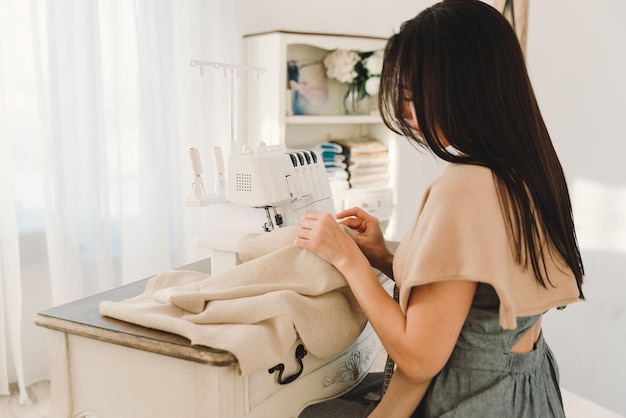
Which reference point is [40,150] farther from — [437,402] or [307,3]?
[437,402]

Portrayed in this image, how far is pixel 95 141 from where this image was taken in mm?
2859

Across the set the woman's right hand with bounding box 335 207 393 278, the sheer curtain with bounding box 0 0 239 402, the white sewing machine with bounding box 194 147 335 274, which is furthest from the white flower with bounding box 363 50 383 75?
the woman's right hand with bounding box 335 207 393 278

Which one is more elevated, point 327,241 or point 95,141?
point 95,141

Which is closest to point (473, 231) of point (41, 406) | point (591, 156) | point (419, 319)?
point (419, 319)

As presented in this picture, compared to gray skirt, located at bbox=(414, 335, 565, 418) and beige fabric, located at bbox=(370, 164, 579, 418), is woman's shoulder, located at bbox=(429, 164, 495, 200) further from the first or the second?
gray skirt, located at bbox=(414, 335, 565, 418)

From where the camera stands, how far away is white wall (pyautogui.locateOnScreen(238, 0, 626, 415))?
2.85 meters

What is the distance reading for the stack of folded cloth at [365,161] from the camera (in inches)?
139

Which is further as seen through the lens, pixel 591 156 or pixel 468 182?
pixel 591 156

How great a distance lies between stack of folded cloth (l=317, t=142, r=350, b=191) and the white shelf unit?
0.16 ft

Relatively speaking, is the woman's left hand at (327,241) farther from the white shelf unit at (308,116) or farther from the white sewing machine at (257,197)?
the white shelf unit at (308,116)

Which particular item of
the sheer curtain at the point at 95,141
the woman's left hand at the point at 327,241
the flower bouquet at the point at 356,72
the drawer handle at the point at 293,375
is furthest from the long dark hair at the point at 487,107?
the flower bouquet at the point at 356,72

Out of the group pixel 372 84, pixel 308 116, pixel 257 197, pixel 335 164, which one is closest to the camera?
pixel 257 197

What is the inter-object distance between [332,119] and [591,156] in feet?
4.30

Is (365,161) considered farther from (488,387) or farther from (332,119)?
(488,387)
